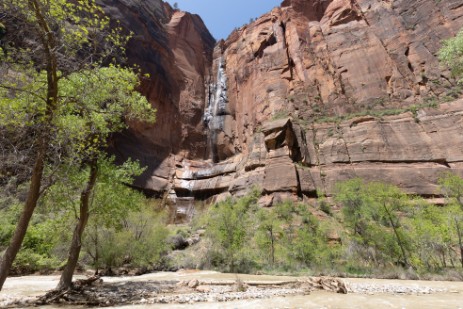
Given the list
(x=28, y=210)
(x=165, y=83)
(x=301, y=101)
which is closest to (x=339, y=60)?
(x=301, y=101)

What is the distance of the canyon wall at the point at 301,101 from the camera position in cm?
3631

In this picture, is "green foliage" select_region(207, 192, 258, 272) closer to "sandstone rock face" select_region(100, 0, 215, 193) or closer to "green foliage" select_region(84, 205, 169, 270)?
"green foliage" select_region(84, 205, 169, 270)

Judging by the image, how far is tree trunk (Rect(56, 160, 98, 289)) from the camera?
10.8m

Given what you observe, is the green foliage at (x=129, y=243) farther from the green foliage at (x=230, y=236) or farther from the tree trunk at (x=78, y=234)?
the tree trunk at (x=78, y=234)

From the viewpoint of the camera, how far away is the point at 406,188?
1312 inches

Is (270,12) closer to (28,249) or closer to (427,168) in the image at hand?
(427,168)

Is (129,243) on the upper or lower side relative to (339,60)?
lower

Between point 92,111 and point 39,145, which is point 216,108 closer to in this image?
point 92,111

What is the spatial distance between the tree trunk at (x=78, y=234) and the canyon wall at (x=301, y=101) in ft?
85.5

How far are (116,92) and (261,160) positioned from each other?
33437 mm

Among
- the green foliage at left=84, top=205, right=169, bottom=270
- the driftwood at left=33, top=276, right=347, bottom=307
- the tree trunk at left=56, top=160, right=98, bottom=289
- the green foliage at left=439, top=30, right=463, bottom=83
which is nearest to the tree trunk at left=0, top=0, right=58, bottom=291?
the driftwood at left=33, top=276, right=347, bottom=307

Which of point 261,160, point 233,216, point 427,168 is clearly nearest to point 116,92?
point 233,216

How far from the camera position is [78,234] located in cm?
1134

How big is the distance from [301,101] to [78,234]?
43.5 m
